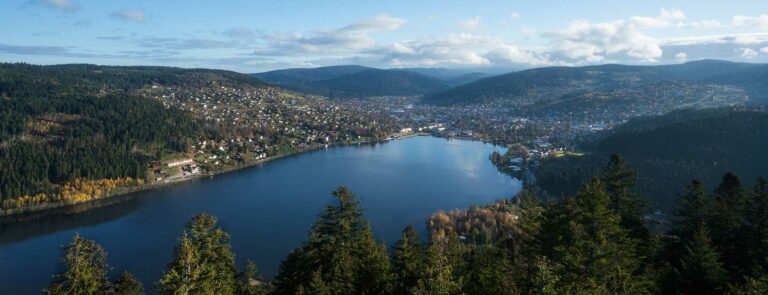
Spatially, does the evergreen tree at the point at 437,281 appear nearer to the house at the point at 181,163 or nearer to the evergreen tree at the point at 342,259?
the evergreen tree at the point at 342,259

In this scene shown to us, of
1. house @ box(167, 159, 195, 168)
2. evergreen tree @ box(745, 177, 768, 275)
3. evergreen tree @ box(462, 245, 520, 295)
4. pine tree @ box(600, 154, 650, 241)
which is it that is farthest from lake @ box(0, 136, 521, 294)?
evergreen tree @ box(745, 177, 768, 275)

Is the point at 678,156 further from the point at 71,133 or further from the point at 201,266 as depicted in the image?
the point at 71,133

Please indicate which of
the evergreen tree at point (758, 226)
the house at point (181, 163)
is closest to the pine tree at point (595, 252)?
the evergreen tree at point (758, 226)

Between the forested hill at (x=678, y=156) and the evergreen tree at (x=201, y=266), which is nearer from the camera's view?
the evergreen tree at (x=201, y=266)

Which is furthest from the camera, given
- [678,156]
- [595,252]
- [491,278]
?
[678,156]

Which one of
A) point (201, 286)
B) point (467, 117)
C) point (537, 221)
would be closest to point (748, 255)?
point (537, 221)

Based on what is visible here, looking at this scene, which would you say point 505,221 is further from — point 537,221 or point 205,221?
point 205,221

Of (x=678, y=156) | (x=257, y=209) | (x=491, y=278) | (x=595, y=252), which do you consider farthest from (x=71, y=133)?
(x=678, y=156)
